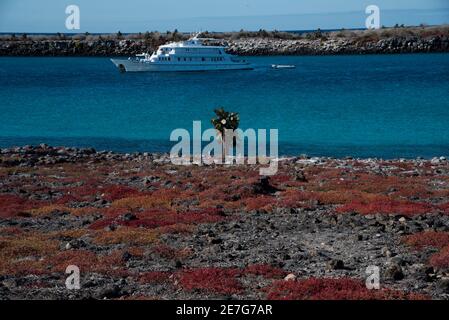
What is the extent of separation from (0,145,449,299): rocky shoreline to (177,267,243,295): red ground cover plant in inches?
1.7

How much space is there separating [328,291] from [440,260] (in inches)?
172

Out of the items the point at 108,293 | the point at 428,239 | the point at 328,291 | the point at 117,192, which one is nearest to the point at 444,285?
the point at 328,291

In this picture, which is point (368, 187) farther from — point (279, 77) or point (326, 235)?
point (279, 77)

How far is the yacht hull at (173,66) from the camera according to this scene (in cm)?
13875

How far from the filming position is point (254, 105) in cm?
9150

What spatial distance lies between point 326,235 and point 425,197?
8.64 meters

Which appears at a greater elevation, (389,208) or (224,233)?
(389,208)

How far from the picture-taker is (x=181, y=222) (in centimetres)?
2502

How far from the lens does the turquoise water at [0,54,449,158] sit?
205 ft

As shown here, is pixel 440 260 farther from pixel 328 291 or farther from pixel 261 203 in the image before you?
pixel 261 203

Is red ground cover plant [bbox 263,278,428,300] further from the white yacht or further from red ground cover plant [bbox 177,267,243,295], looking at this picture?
the white yacht

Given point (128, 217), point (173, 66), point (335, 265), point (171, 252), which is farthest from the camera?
point (173, 66)

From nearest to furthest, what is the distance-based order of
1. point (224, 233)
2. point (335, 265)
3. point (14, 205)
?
point (335, 265) < point (224, 233) < point (14, 205)
